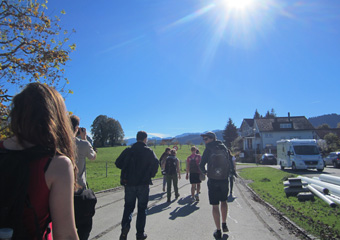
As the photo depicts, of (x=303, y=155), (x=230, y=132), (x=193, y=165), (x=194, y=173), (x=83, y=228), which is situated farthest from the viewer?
(x=230, y=132)

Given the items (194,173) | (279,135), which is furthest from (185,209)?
(279,135)

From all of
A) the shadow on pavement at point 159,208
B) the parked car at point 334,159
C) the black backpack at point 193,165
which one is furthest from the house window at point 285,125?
the shadow on pavement at point 159,208

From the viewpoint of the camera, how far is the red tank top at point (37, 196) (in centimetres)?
144

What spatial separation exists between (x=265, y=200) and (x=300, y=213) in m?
2.28

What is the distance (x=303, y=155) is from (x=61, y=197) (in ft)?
74.1

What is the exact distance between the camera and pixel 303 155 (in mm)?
20688

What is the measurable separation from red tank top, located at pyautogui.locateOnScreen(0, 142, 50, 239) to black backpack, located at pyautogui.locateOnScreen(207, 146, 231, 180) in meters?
4.24

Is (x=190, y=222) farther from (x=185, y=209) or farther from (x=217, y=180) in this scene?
(x=217, y=180)

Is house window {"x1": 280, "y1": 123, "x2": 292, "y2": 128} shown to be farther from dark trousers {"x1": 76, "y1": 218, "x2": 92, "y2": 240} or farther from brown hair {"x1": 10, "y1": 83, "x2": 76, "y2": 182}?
brown hair {"x1": 10, "y1": 83, "x2": 76, "y2": 182}

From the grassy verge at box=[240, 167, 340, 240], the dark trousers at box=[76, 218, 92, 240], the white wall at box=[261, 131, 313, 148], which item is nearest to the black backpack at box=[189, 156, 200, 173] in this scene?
the grassy verge at box=[240, 167, 340, 240]

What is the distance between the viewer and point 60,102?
1794 mm

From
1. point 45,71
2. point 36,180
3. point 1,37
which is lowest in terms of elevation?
point 36,180

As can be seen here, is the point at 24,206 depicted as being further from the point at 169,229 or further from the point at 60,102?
the point at 169,229

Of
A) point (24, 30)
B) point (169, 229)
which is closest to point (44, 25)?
point (24, 30)
